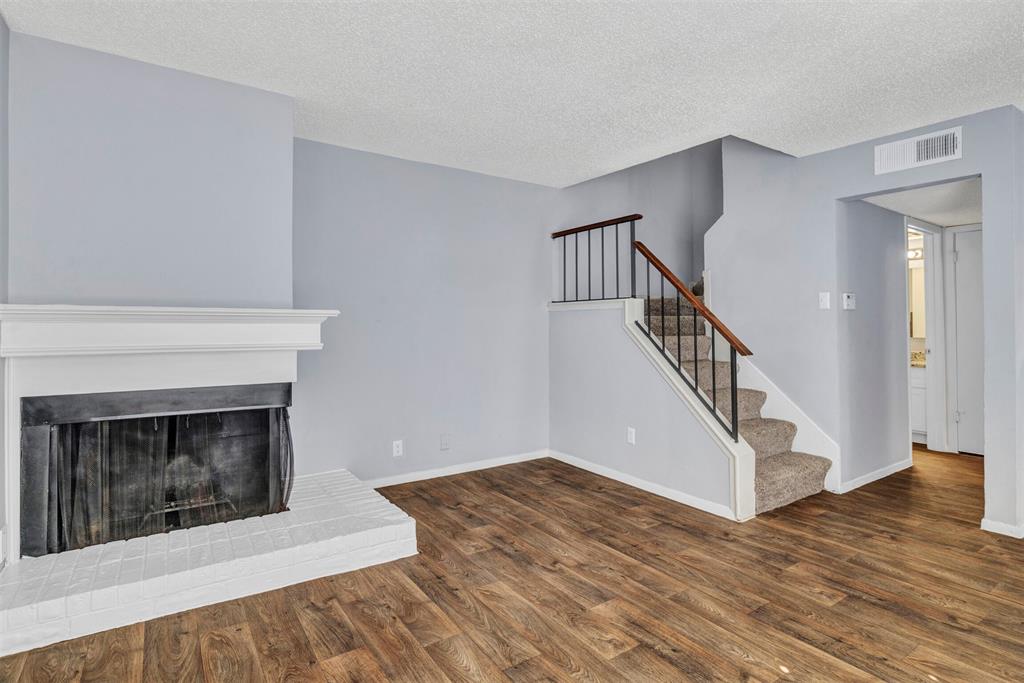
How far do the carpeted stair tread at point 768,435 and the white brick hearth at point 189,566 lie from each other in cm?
242

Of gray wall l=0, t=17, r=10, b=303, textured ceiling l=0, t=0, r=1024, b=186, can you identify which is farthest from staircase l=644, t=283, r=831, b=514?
gray wall l=0, t=17, r=10, b=303

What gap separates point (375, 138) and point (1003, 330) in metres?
4.03

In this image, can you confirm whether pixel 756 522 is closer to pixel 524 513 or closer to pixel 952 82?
pixel 524 513

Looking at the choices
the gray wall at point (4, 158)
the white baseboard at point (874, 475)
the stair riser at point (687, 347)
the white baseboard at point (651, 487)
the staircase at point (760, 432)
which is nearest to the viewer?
the gray wall at point (4, 158)

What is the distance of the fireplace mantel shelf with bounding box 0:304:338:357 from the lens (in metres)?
2.29

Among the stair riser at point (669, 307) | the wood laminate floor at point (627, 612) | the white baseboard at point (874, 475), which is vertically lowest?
the wood laminate floor at point (627, 612)

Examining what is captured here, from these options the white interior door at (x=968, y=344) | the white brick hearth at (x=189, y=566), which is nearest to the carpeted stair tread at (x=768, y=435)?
the white interior door at (x=968, y=344)

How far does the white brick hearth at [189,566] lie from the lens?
209 centimetres

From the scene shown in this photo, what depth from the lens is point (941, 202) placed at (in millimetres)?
4129

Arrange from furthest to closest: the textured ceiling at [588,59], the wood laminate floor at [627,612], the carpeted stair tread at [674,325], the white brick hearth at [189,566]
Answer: the carpeted stair tread at [674,325], the textured ceiling at [588,59], the white brick hearth at [189,566], the wood laminate floor at [627,612]

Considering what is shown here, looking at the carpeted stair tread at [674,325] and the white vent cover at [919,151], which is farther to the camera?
the carpeted stair tread at [674,325]

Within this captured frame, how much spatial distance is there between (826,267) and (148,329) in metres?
4.19

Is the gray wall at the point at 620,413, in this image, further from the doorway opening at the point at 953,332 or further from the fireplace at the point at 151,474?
the doorway opening at the point at 953,332

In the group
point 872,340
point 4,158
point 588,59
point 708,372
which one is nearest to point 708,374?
point 708,372
